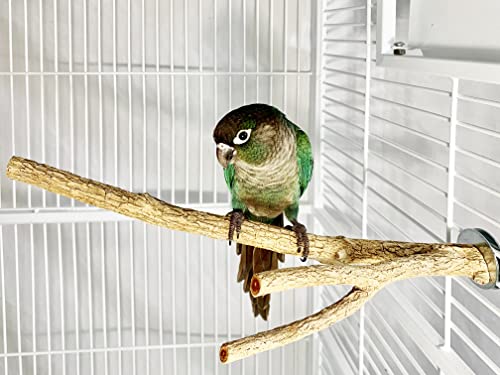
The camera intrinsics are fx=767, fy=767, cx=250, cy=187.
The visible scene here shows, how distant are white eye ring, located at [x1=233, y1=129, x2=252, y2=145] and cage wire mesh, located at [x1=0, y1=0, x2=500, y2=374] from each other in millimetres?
363

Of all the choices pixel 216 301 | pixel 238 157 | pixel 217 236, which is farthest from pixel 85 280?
pixel 217 236

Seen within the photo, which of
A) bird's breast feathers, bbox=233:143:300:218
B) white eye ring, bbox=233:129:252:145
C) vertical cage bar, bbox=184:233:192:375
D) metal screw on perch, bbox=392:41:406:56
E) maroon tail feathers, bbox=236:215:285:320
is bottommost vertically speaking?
vertical cage bar, bbox=184:233:192:375

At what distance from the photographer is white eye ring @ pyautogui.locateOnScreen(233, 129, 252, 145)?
109 centimetres

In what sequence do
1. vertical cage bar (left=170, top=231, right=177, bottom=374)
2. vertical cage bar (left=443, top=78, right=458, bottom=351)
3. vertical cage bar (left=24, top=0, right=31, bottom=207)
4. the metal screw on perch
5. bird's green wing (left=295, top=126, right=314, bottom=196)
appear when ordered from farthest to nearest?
vertical cage bar (left=170, top=231, right=177, bottom=374) < vertical cage bar (left=24, top=0, right=31, bottom=207) < bird's green wing (left=295, top=126, right=314, bottom=196) < the metal screw on perch < vertical cage bar (left=443, top=78, right=458, bottom=351)

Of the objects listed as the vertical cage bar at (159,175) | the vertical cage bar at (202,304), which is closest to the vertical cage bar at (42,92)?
the vertical cage bar at (159,175)

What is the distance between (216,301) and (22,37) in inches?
26.3

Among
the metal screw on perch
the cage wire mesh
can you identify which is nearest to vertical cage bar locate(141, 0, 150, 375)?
the cage wire mesh

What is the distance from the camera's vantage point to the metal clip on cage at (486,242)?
71cm

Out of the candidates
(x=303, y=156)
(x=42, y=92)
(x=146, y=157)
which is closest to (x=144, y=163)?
(x=146, y=157)

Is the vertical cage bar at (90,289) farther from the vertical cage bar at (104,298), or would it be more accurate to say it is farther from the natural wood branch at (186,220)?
the natural wood branch at (186,220)

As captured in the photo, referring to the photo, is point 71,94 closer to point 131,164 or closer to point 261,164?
point 131,164

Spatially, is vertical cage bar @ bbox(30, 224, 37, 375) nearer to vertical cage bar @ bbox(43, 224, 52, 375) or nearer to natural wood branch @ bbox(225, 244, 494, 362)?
vertical cage bar @ bbox(43, 224, 52, 375)

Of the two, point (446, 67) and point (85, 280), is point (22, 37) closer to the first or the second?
point (85, 280)

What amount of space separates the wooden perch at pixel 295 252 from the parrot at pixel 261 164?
29cm
